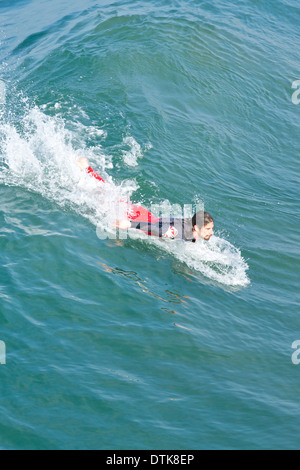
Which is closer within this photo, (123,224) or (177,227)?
(123,224)

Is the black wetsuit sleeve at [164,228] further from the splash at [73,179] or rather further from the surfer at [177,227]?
the splash at [73,179]

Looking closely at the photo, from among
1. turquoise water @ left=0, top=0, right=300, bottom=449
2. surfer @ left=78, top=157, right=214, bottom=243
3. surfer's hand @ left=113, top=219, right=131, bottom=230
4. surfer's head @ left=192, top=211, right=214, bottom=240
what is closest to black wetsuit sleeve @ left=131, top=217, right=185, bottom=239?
surfer @ left=78, top=157, right=214, bottom=243

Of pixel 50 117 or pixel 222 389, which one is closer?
pixel 222 389

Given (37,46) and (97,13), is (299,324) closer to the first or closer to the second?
Answer: (37,46)

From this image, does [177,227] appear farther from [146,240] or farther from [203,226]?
[146,240]

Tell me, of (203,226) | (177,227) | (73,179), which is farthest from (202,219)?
(73,179)
